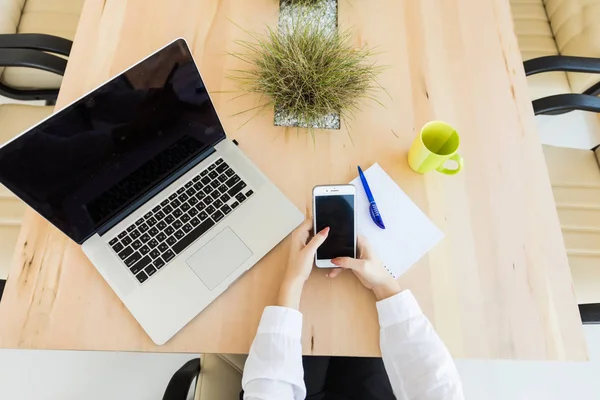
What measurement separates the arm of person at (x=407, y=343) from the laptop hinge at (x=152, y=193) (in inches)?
14.1

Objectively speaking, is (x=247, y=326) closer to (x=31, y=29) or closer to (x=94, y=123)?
(x=94, y=123)

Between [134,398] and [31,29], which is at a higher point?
[31,29]

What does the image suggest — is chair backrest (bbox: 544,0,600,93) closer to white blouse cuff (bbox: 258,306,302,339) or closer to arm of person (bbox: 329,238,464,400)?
arm of person (bbox: 329,238,464,400)

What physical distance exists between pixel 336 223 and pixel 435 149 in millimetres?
279

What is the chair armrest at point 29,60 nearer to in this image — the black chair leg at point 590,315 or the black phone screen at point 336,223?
the black phone screen at point 336,223

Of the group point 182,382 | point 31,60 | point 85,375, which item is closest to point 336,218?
point 182,382

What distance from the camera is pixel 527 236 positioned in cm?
84

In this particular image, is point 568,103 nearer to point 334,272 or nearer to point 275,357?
point 334,272

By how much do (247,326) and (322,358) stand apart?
35 cm

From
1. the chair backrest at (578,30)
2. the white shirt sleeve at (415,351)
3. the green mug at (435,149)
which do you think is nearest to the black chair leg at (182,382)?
the white shirt sleeve at (415,351)

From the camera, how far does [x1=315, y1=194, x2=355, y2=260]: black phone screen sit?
775 mm


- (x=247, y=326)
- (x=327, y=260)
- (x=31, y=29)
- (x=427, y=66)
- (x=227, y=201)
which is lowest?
(x=247, y=326)

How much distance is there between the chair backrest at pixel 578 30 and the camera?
1214 mm

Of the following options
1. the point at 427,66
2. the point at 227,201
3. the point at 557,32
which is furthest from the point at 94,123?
the point at 557,32
